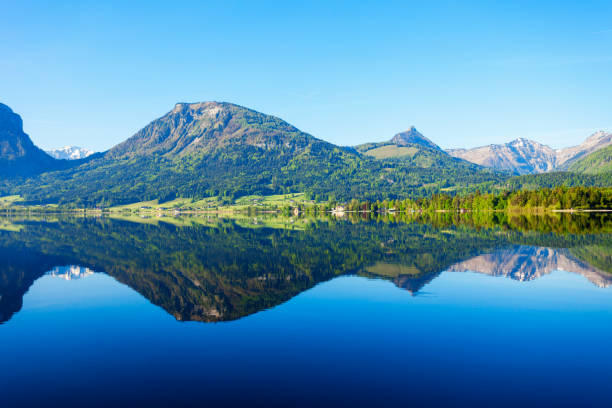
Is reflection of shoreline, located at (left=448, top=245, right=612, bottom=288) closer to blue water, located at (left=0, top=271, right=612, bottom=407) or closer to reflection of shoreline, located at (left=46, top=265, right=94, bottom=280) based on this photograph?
blue water, located at (left=0, top=271, right=612, bottom=407)

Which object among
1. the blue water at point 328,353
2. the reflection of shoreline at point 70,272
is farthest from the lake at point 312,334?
the reflection of shoreline at point 70,272

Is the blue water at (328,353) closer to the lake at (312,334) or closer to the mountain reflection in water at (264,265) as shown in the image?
the lake at (312,334)

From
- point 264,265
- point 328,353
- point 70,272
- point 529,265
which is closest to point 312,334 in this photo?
point 328,353

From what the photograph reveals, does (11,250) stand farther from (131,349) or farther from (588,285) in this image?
(588,285)

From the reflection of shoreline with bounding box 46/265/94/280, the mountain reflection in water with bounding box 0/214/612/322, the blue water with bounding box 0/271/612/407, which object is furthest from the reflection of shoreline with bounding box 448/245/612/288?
the reflection of shoreline with bounding box 46/265/94/280

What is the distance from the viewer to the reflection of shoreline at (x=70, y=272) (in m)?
37.2

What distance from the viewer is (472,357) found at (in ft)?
53.3

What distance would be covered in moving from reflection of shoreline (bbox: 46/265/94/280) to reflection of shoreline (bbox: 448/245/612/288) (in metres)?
34.3

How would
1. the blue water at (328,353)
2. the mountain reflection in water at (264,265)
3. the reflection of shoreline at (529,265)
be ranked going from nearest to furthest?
the blue water at (328,353), the mountain reflection in water at (264,265), the reflection of shoreline at (529,265)

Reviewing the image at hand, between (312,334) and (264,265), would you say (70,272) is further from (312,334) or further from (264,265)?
(312,334)

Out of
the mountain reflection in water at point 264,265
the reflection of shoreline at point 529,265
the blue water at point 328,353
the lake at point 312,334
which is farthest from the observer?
the reflection of shoreline at point 529,265

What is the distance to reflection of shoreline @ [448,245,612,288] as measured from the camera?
33062mm

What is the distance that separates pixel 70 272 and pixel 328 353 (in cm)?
3228

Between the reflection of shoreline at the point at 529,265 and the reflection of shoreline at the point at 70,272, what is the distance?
113 feet
